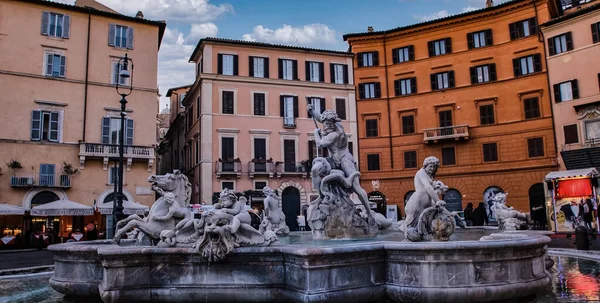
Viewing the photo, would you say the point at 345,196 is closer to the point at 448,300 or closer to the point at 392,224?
the point at 392,224

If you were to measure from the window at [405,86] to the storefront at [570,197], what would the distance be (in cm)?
1426

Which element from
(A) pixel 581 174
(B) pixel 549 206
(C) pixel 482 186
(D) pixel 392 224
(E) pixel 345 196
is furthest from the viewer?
(C) pixel 482 186

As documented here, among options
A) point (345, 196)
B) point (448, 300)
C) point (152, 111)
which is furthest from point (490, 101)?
point (448, 300)

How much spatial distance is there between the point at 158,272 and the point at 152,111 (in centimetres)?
2861

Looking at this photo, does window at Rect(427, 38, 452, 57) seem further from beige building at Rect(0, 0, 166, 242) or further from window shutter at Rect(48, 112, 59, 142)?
window shutter at Rect(48, 112, 59, 142)

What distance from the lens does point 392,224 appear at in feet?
36.2

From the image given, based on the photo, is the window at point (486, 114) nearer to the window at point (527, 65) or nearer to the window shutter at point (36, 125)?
the window at point (527, 65)

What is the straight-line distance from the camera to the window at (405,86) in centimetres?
3922

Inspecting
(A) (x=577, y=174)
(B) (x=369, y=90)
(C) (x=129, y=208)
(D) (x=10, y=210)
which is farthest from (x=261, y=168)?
(A) (x=577, y=174)

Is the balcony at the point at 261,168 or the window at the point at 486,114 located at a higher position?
the window at the point at 486,114

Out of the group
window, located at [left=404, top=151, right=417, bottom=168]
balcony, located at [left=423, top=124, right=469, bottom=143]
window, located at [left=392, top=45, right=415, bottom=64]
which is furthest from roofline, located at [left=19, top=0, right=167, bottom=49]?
balcony, located at [left=423, top=124, right=469, bottom=143]

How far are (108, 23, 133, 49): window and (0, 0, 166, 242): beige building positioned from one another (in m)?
0.07

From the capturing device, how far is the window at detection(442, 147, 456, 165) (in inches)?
1448

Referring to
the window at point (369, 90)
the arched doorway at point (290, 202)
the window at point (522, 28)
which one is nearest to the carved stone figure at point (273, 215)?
the arched doorway at point (290, 202)
